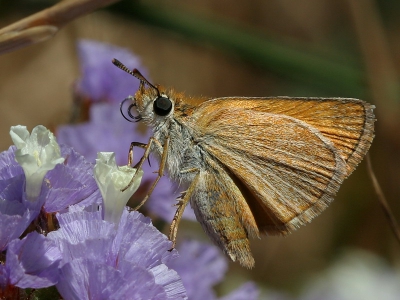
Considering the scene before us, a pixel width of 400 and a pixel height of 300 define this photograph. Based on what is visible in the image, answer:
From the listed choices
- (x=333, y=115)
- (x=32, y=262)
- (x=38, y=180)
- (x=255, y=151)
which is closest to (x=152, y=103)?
(x=255, y=151)

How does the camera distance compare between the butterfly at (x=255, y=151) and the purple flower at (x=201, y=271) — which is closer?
the butterfly at (x=255, y=151)

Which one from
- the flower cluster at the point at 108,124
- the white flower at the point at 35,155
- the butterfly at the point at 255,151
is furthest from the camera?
the flower cluster at the point at 108,124

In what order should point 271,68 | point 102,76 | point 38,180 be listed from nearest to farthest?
point 38,180 < point 102,76 < point 271,68

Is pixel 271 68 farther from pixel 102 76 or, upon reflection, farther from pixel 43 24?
pixel 43 24

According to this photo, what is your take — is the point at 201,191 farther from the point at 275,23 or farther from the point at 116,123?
the point at 275,23

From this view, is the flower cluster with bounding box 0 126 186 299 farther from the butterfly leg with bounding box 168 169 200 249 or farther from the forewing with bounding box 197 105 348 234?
the forewing with bounding box 197 105 348 234

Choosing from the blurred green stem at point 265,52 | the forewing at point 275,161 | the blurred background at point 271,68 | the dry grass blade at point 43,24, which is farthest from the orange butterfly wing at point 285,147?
the blurred green stem at point 265,52

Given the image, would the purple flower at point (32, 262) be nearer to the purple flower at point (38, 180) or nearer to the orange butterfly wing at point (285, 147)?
the purple flower at point (38, 180)
